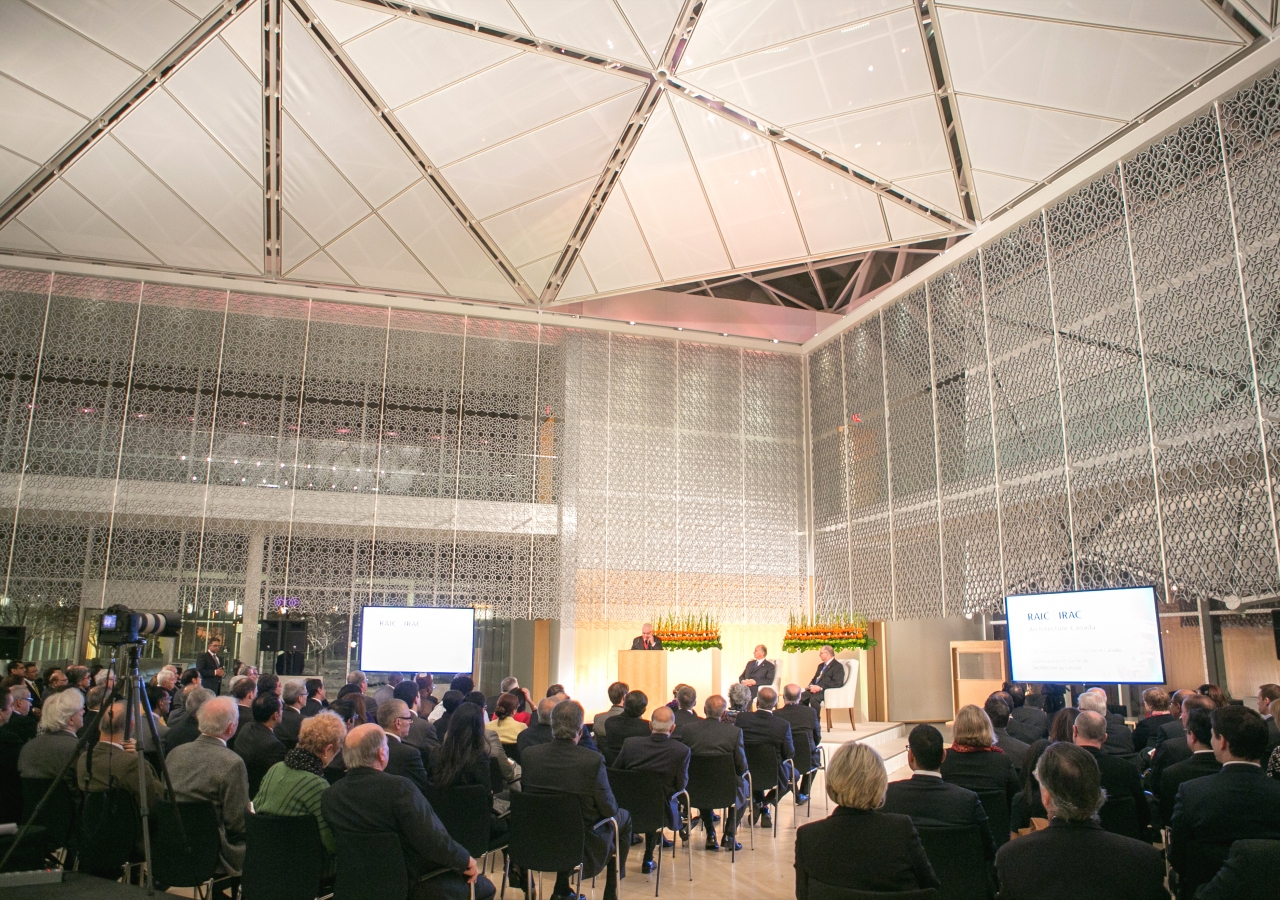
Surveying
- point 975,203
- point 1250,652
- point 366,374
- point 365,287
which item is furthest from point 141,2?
point 1250,652

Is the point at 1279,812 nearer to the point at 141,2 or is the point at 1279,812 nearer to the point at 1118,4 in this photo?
the point at 1118,4

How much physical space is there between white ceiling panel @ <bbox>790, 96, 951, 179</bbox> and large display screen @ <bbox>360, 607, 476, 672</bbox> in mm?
8227

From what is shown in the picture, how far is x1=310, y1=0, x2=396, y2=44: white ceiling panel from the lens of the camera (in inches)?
387

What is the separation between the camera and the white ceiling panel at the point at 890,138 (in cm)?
1062

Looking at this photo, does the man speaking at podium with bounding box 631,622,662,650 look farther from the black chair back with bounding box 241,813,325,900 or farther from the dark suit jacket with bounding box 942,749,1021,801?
the black chair back with bounding box 241,813,325,900

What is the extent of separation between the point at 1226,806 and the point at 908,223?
9449mm

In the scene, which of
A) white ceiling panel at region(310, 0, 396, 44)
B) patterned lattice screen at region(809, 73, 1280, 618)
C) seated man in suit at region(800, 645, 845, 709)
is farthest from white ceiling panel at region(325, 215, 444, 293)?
seated man in suit at region(800, 645, 845, 709)

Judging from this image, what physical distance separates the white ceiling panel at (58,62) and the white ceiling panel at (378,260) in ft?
11.0

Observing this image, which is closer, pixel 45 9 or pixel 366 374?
pixel 45 9

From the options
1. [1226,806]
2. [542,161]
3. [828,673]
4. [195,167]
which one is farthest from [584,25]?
[828,673]

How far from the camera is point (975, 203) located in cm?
1162

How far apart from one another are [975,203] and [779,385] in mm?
5635

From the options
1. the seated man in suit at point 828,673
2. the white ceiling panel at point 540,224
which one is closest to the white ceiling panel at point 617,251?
the white ceiling panel at point 540,224

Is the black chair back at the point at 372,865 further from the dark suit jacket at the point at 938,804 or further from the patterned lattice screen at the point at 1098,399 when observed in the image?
the patterned lattice screen at the point at 1098,399
